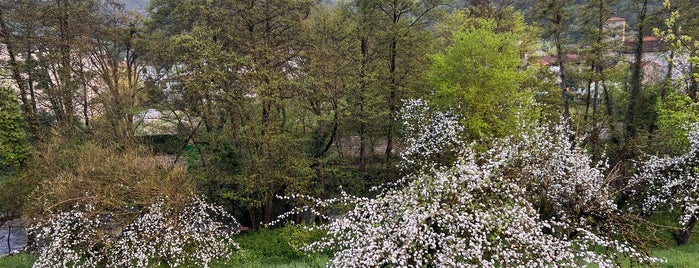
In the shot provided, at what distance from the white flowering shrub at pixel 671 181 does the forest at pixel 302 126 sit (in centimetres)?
8

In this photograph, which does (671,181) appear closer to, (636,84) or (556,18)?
(636,84)

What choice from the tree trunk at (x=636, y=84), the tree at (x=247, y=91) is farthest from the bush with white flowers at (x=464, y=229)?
the tree trunk at (x=636, y=84)

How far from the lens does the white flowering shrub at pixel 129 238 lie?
11906 millimetres

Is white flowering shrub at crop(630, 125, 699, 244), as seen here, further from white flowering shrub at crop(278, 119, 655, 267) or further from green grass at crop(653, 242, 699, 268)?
white flowering shrub at crop(278, 119, 655, 267)

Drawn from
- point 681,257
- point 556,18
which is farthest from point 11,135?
point 556,18

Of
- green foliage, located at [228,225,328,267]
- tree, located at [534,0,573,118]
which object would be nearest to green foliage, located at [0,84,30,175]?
green foliage, located at [228,225,328,267]

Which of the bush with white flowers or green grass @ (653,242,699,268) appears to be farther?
green grass @ (653,242,699,268)

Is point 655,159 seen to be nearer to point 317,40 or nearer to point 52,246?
point 317,40

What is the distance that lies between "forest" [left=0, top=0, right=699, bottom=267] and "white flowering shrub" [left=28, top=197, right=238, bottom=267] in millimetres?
80

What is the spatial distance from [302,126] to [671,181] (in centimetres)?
1399

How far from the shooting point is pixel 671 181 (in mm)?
12711

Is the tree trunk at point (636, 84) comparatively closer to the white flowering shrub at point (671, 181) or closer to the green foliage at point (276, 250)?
the white flowering shrub at point (671, 181)

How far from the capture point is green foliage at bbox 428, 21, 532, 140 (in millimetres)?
16562

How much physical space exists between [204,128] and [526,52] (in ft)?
57.6
